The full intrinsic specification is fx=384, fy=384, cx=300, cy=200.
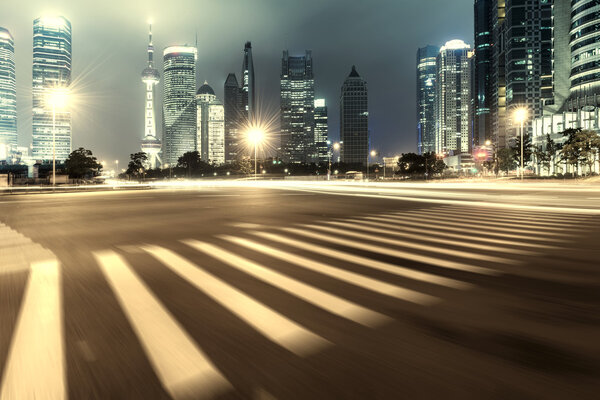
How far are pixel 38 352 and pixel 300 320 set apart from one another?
1.86 meters

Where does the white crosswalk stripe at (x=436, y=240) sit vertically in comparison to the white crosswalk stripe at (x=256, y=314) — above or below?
above

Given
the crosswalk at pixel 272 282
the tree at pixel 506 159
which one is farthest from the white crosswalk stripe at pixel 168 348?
the tree at pixel 506 159

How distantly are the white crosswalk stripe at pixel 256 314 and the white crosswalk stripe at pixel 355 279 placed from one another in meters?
1.22

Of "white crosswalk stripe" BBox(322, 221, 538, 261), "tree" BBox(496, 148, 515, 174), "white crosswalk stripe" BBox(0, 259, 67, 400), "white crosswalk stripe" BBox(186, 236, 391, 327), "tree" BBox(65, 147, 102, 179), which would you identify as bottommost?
"white crosswalk stripe" BBox(0, 259, 67, 400)

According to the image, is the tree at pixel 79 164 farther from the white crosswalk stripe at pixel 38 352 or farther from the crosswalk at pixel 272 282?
the white crosswalk stripe at pixel 38 352

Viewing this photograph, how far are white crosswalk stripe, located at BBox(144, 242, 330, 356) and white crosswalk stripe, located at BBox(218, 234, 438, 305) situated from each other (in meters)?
1.22

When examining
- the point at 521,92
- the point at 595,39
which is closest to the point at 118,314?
the point at 595,39

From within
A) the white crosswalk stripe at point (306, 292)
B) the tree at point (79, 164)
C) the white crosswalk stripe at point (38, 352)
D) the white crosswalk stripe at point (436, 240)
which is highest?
the tree at point (79, 164)

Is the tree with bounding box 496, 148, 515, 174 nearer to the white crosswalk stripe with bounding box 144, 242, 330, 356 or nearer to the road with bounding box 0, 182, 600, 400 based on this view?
the road with bounding box 0, 182, 600, 400

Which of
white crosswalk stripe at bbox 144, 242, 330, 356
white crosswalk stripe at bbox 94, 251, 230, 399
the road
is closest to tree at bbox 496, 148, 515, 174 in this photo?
the road

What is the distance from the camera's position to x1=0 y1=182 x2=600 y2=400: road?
2168mm

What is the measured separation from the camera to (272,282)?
4.32 m

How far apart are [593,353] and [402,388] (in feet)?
4.68

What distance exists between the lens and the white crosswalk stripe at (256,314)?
8.80 ft
